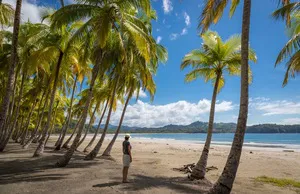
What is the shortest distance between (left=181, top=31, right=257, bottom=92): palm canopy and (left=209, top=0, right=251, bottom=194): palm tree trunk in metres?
3.94

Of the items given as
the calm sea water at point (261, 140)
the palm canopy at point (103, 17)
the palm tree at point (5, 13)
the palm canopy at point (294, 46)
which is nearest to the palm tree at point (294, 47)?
the palm canopy at point (294, 46)

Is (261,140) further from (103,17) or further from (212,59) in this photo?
(103,17)

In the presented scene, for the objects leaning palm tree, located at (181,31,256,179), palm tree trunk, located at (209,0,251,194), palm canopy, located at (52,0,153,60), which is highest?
palm canopy, located at (52,0,153,60)

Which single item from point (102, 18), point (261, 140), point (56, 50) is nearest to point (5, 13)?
point (56, 50)

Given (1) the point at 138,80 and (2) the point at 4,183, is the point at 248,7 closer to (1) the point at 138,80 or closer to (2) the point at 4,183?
(2) the point at 4,183

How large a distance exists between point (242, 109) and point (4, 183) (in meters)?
7.24

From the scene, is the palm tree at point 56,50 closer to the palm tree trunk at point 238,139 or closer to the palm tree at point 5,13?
the palm tree at point 5,13

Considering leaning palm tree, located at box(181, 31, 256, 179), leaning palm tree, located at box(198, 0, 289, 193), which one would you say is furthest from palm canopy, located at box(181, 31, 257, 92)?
leaning palm tree, located at box(198, 0, 289, 193)

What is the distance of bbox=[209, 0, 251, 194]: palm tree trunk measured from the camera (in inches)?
236

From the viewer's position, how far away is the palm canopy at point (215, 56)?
1051 cm

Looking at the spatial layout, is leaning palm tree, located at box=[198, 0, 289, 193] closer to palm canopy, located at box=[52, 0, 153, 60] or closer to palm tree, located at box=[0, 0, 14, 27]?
palm canopy, located at box=[52, 0, 153, 60]

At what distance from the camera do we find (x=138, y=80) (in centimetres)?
1727

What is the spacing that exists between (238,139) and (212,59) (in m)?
5.61

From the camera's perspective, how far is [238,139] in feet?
20.0
